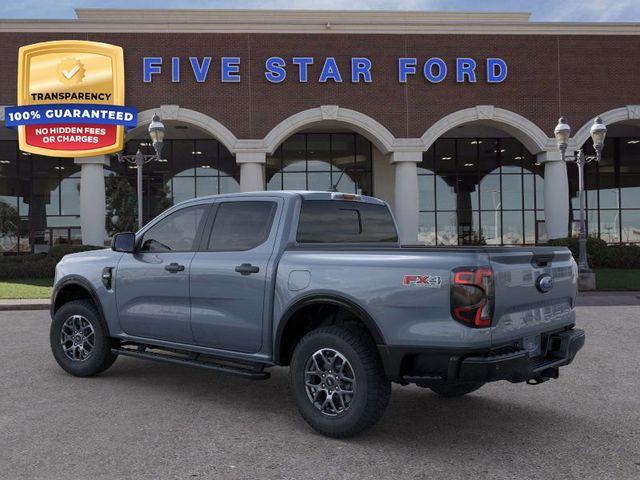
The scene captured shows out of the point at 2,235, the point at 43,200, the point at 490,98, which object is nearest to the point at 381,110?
the point at 490,98

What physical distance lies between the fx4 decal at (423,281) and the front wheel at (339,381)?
64 cm

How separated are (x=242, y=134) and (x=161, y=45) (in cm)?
499

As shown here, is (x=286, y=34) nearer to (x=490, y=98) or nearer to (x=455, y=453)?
(x=490, y=98)

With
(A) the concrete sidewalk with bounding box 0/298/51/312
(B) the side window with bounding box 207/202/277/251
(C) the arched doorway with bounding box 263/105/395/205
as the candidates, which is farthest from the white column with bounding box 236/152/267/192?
(B) the side window with bounding box 207/202/277/251

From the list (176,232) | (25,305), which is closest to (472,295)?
(176,232)

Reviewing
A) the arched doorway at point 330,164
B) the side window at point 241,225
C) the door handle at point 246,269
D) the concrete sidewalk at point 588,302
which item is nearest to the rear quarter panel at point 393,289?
the door handle at point 246,269

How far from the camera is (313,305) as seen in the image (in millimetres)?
4801

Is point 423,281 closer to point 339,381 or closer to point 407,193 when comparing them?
point 339,381

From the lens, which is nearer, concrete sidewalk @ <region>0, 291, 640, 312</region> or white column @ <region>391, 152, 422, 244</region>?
concrete sidewalk @ <region>0, 291, 640, 312</region>

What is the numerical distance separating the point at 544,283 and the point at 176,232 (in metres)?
3.56

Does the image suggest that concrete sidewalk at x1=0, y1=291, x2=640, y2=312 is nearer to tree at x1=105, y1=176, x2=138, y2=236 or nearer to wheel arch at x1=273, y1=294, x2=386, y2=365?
wheel arch at x1=273, y1=294, x2=386, y2=365

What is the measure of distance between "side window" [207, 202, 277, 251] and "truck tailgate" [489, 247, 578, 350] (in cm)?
212

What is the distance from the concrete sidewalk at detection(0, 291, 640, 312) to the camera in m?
14.1

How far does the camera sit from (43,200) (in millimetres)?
31250
